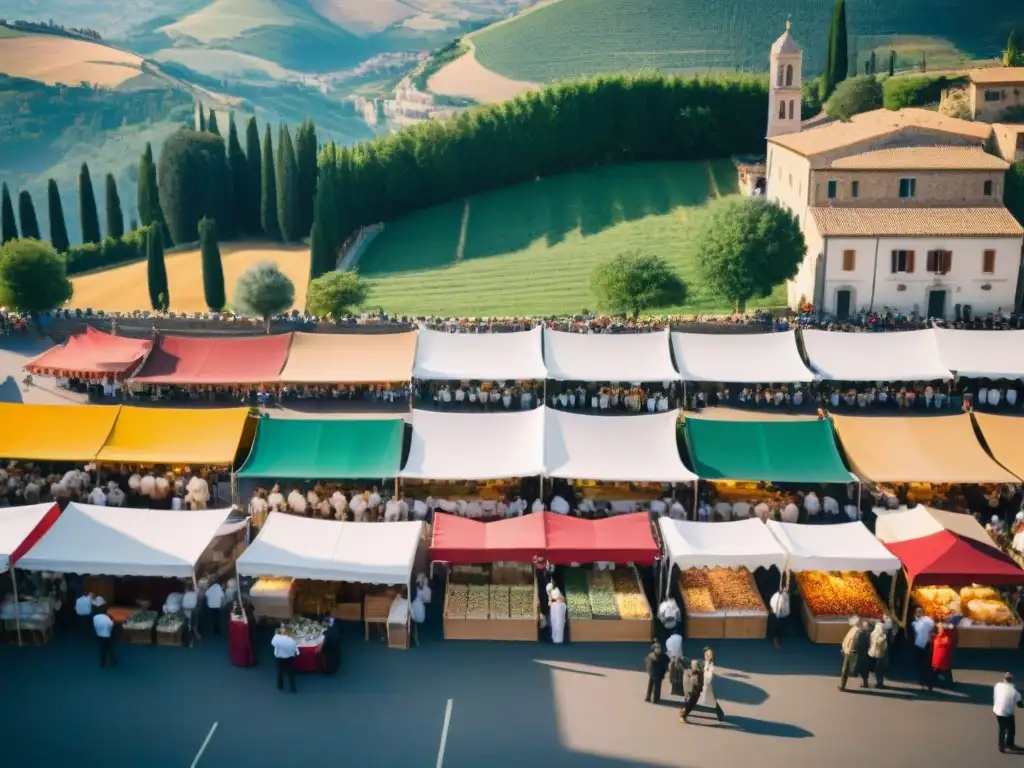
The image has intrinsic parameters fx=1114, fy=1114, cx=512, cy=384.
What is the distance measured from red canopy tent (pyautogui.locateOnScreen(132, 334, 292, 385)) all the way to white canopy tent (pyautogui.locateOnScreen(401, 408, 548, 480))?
693 cm

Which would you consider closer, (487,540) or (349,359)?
(487,540)

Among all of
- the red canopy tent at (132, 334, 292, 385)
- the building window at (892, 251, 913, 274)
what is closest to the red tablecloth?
the red canopy tent at (132, 334, 292, 385)

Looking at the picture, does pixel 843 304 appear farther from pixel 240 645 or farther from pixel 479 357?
pixel 240 645

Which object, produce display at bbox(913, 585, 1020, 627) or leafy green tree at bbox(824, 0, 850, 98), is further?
leafy green tree at bbox(824, 0, 850, 98)

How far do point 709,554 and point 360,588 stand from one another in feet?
19.9

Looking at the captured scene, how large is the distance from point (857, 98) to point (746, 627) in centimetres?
5310

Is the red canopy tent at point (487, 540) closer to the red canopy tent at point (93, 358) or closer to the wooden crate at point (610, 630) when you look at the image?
the wooden crate at point (610, 630)

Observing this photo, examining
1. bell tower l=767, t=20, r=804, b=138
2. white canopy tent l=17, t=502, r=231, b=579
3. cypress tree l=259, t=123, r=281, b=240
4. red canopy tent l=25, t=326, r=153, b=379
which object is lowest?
white canopy tent l=17, t=502, r=231, b=579

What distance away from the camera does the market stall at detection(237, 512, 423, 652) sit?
732 inches

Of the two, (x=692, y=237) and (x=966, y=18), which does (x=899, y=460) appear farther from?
(x=966, y=18)

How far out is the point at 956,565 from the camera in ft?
60.9

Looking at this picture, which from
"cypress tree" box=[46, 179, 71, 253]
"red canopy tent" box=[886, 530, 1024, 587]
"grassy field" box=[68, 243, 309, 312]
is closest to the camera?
"red canopy tent" box=[886, 530, 1024, 587]

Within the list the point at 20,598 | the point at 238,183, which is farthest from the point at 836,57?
the point at 20,598

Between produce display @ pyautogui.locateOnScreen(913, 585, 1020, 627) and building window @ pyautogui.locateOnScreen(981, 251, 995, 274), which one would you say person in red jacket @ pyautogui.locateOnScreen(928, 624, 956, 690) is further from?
building window @ pyautogui.locateOnScreen(981, 251, 995, 274)
